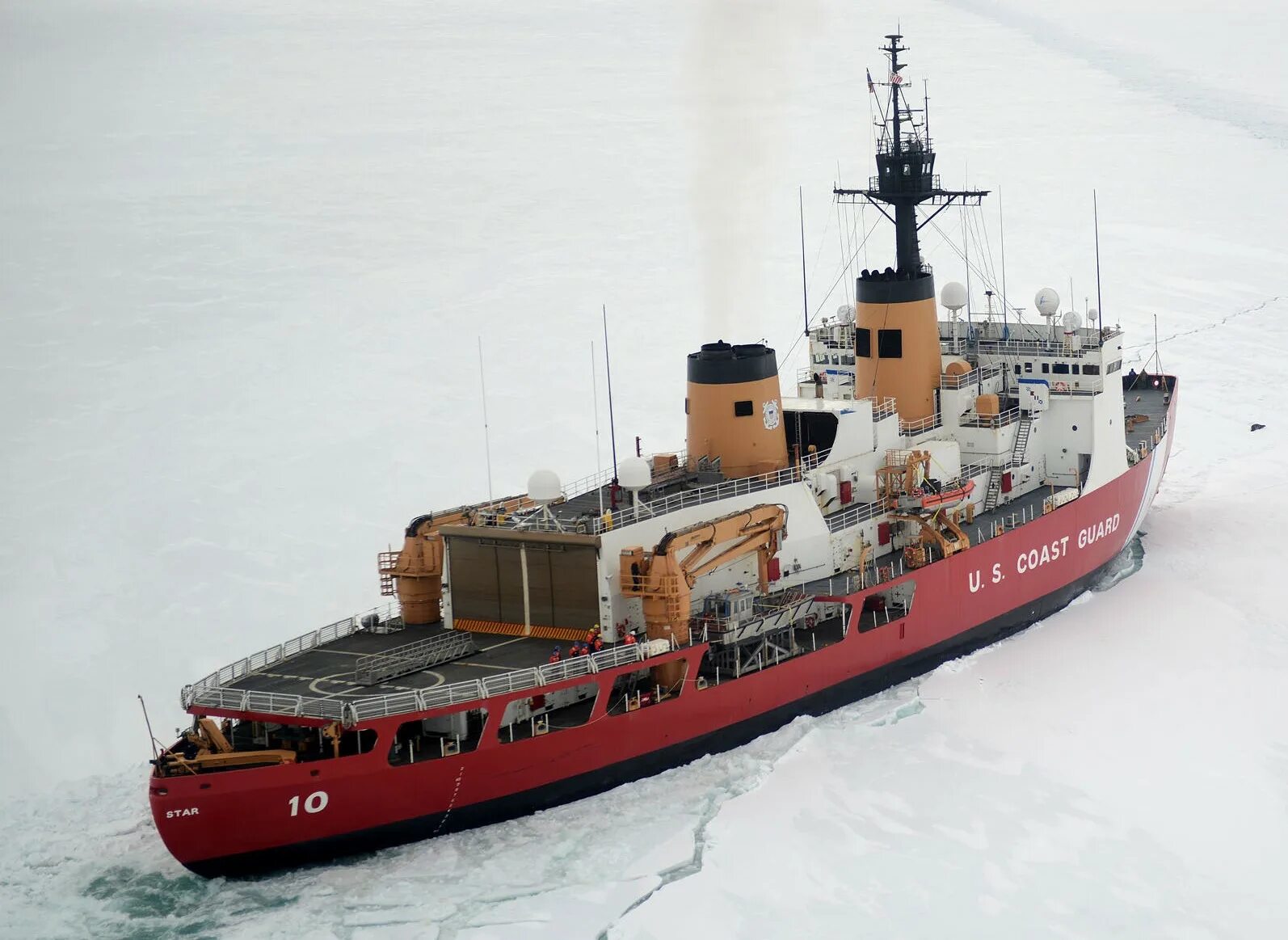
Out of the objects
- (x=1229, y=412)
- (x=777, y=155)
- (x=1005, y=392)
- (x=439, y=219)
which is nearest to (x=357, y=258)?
(x=439, y=219)

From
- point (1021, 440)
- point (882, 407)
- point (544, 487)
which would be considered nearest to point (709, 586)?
point (544, 487)

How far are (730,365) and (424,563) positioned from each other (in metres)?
5.67

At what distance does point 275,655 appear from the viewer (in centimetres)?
2119

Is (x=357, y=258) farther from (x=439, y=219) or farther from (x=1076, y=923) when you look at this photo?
(x=1076, y=923)

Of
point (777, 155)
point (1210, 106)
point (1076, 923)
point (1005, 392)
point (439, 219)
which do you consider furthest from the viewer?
point (1210, 106)

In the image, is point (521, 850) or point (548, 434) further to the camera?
point (548, 434)

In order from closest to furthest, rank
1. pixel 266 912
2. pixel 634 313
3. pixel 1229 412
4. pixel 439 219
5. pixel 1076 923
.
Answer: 1. pixel 1076 923
2. pixel 266 912
3. pixel 1229 412
4. pixel 634 313
5. pixel 439 219

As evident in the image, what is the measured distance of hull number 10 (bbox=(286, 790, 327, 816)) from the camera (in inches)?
702

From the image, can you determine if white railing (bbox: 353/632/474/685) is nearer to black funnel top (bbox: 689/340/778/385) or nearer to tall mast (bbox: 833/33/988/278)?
black funnel top (bbox: 689/340/778/385)

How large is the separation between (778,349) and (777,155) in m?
13.4

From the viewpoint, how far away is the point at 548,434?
3472 centimetres

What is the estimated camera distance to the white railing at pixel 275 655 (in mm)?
19469

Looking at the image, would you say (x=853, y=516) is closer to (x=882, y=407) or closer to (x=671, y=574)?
(x=882, y=407)

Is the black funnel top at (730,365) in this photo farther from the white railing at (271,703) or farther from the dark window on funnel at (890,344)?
the white railing at (271,703)
